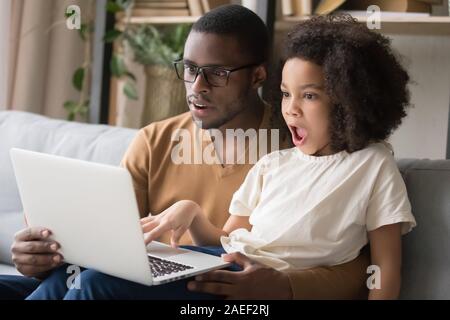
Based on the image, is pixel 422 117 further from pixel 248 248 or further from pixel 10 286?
pixel 10 286

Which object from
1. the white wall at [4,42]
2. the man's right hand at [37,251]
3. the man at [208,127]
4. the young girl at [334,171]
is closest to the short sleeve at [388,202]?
the young girl at [334,171]

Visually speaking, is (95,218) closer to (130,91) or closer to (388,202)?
(388,202)

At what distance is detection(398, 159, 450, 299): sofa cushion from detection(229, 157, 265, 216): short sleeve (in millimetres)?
287

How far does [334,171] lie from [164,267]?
350mm

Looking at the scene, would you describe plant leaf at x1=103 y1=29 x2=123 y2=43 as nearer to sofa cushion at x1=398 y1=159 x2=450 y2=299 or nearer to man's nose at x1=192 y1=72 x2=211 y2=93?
man's nose at x1=192 y1=72 x2=211 y2=93

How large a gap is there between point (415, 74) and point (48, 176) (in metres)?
1.20

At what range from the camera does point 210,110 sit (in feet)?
5.49

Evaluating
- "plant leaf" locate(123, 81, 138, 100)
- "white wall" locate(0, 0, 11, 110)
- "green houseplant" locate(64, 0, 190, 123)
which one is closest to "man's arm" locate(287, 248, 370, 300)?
"green houseplant" locate(64, 0, 190, 123)

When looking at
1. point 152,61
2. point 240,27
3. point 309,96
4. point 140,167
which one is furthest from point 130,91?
point 309,96

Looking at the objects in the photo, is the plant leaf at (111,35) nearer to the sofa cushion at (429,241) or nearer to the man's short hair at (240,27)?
the man's short hair at (240,27)

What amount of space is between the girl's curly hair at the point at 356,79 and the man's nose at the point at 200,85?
0.22 metres

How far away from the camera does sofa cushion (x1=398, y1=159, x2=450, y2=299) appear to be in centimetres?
145

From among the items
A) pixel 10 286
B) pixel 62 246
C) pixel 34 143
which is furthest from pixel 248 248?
pixel 34 143

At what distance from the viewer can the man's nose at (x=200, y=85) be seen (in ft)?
5.40
